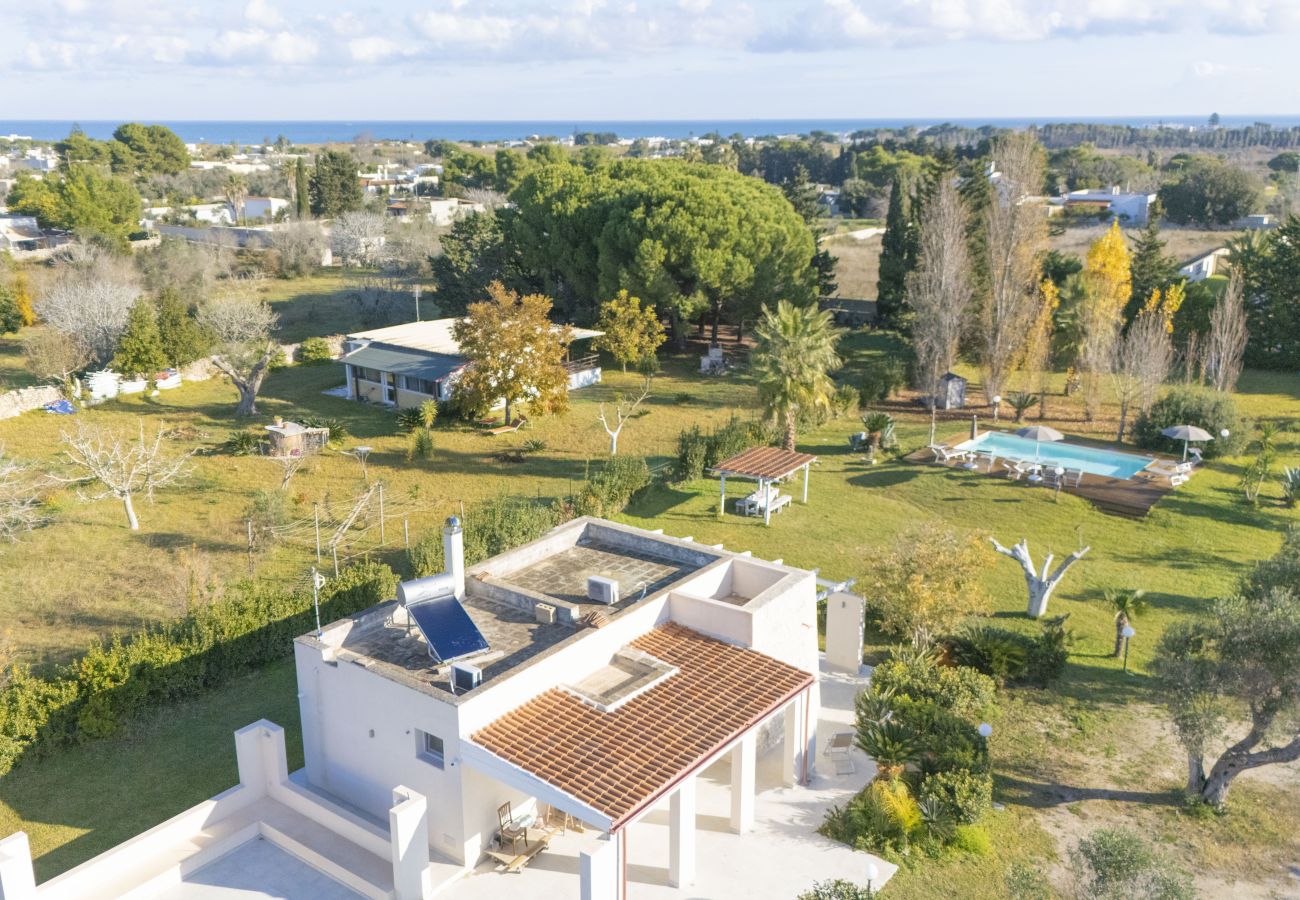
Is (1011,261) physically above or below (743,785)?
above

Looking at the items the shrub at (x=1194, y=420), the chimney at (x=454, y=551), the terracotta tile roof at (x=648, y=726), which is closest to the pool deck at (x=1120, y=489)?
the shrub at (x=1194, y=420)

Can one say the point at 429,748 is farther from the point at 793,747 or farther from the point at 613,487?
the point at 613,487

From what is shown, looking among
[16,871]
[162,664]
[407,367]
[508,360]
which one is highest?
[508,360]

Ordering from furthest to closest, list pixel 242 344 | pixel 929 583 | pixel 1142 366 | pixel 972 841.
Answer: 1. pixel 242 344
2. pixel 1142 366
3. pixel 929 583
4. pixel 972 841

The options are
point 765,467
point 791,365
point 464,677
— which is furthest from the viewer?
point 791,365

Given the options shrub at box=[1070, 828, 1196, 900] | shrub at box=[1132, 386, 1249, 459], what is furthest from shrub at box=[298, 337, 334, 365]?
shrub at box=[1070, 828, 1196, 900]

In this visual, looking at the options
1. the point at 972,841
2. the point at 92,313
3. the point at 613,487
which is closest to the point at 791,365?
the point at 613,487

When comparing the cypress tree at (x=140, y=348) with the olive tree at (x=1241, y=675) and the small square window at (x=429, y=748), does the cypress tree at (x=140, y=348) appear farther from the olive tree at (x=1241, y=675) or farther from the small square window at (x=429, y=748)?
the olive tree at (x=1241, y=675)
